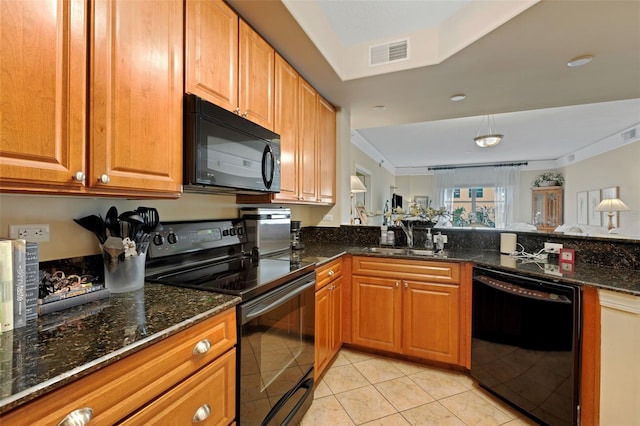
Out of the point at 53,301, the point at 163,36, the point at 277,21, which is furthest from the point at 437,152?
the point at 53,301

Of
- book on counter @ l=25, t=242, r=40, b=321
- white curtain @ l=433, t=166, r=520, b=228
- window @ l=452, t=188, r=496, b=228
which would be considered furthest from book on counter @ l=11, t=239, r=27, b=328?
window @ l=452, t=188, r=496, b=228

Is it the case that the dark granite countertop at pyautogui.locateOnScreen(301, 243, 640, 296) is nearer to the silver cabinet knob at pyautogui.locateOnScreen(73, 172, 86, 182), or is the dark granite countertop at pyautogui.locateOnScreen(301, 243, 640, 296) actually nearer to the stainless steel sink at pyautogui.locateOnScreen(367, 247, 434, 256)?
the stainless steel sink at pyautogui.locateOnScreen(367, 247, 434, 256)

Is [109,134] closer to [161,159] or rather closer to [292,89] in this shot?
[161,159]

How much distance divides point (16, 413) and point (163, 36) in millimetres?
1275

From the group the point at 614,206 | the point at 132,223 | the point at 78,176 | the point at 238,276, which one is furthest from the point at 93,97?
the point at 614,206

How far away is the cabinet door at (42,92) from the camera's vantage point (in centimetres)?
78

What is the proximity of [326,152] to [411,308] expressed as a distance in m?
1.61

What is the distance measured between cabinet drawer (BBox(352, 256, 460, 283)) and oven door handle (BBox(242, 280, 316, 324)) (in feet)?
2.97

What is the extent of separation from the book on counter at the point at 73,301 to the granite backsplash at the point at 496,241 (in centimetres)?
218

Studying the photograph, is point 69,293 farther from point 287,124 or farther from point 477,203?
point 477,203

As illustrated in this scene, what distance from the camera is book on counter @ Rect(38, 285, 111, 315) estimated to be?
3.21 feet

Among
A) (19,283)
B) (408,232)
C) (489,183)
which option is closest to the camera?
(19,283)

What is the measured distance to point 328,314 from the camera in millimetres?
2229

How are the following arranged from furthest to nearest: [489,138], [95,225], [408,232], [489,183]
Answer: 1. [489,183]
2. [489,138]
3. [408,232]
4. [95,225]
